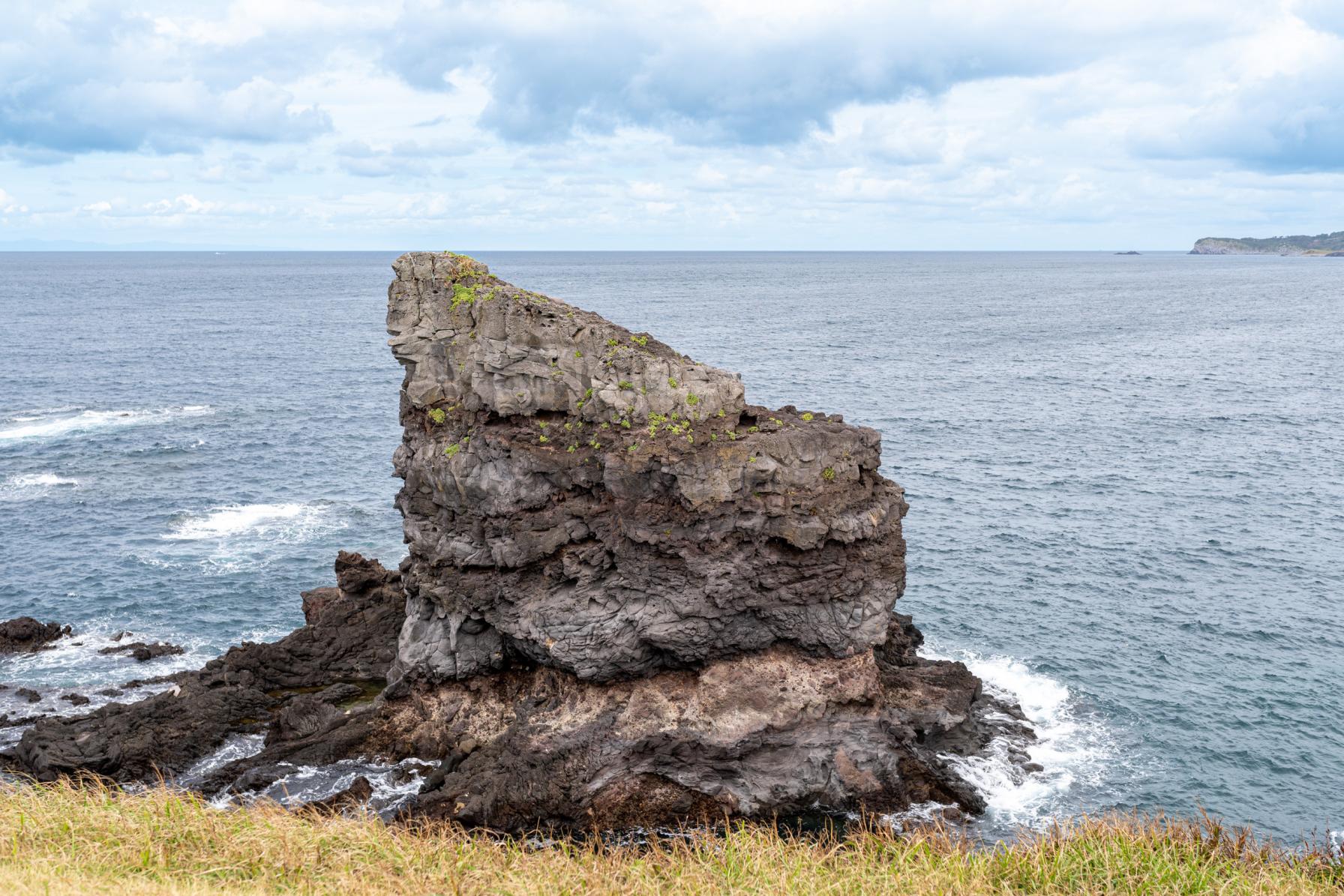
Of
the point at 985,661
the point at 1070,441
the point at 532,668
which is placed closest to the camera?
the point at 532,668

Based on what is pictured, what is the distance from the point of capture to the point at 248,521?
6538 cm

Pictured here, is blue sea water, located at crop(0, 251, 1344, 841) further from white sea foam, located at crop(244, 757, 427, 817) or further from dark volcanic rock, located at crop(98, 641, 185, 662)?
white sea foam, located at crop(244, 757, 427, 817)

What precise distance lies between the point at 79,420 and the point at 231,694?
204 feet

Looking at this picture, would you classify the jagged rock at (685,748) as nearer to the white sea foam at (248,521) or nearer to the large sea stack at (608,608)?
the large sea stack at (608,608)

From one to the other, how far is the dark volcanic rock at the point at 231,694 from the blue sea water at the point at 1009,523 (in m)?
5.84

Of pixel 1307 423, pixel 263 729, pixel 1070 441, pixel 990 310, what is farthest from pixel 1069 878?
pixel 990 310

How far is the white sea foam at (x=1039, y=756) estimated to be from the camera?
37.0 metres

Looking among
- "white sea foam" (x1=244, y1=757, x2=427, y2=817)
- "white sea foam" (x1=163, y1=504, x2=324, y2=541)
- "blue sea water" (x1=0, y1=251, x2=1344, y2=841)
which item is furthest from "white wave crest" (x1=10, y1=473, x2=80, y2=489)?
"white sea foam" (x1=244, y1=757, x2=427, y2=817)

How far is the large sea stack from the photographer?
3528cm

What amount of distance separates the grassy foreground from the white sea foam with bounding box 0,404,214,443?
2855 inches

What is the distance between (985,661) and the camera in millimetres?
47344

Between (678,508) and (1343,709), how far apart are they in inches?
1081

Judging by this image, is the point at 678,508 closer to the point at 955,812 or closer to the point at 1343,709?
the point at 955,812

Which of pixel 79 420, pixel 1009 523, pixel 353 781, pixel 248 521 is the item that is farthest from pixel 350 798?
pixel 79 420
